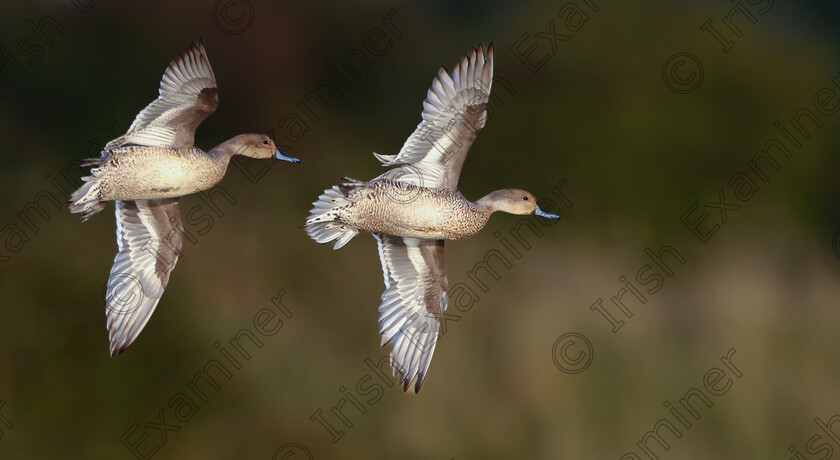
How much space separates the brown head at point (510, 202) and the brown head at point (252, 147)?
0.72 meters

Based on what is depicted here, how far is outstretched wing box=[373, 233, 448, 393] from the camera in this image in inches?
146

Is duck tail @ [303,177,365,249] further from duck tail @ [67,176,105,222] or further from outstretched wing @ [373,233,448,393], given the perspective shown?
duck tail @ [67,176,105,222]

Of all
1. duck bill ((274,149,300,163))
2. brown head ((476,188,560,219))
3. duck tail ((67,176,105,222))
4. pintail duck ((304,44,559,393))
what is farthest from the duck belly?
duck tail ((67,176,105,222))

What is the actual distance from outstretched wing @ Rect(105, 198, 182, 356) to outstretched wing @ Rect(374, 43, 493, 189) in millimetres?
1010

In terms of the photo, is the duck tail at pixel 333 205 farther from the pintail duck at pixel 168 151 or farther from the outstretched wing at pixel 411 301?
the outstretched wing at pixel 411 301

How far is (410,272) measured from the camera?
3834 millimetres

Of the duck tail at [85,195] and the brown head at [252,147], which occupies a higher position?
the brown head at [252,147]

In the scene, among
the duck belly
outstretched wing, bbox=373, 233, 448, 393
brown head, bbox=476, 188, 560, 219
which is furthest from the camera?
outstretched wing, bbox=373, 233, 448, 393

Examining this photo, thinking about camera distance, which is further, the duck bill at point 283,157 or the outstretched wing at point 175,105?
the duck bill at point 283,157

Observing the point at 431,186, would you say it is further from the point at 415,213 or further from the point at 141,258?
the point at 141,258

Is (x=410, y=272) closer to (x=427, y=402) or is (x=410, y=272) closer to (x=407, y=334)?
(x=407, y=334)

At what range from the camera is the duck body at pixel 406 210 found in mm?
3369

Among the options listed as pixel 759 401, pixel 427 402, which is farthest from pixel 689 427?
pixel 427 402

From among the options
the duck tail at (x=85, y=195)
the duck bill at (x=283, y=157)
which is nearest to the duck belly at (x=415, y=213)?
the duck bill at (x=283, y=157)
